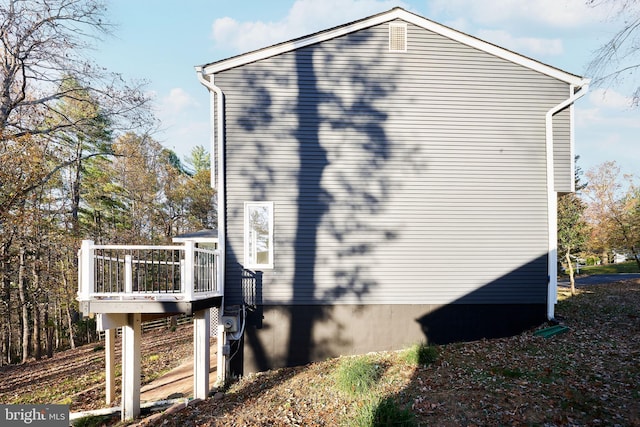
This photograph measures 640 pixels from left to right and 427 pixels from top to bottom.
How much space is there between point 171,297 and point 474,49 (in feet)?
26.1

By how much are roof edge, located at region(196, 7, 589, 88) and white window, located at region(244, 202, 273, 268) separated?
9.99ft

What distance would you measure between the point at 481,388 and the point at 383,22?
7282 millimetres

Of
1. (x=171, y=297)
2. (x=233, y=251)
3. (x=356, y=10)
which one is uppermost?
(x=356, y=10)

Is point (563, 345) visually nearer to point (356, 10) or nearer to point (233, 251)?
point (233, 251)

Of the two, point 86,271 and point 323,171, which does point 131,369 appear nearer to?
point 86,271

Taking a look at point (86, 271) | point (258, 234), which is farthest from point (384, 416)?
point (86, 271)

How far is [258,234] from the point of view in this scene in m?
8.12

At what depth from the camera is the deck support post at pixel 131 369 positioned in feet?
21.4

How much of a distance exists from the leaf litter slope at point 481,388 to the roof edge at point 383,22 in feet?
18.2

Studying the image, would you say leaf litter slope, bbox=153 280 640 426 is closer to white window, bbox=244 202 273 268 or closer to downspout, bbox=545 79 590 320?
downspout, bbox=545 79 590 320

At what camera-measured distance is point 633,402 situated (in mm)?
4809

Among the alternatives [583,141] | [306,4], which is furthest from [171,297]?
[583,141]

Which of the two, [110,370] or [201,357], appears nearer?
[201,357]

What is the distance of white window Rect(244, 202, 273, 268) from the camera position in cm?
804
